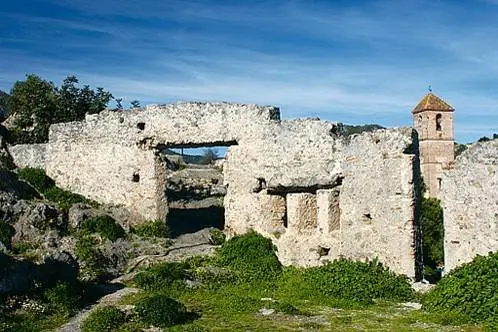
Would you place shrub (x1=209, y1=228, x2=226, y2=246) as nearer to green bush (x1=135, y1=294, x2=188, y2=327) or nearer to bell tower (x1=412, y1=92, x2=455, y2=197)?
green bush (x1=135, y1=294, x2=188, y2=327)

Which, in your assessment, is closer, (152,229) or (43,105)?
(152,229)

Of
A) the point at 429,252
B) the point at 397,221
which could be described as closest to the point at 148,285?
the point at 397,221


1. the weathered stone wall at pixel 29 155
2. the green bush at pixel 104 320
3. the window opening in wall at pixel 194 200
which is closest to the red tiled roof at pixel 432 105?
the window opening in wall at pixel 194 200

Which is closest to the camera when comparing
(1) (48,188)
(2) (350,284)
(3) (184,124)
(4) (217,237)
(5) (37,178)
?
(2) (350,284)

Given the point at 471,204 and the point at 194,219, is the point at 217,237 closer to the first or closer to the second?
the point at 194,219

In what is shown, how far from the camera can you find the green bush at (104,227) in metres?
20.1

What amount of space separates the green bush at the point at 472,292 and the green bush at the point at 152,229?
35.9ft

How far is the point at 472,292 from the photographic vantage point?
12164 mm

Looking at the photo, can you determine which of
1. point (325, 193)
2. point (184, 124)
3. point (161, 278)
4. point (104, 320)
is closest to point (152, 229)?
point (184, 124)

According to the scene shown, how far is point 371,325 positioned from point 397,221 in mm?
4337

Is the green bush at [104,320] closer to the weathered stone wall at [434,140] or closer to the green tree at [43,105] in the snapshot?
the green tree at [43,105]

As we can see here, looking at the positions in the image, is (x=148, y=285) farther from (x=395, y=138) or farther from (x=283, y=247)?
(x=395, y=138)

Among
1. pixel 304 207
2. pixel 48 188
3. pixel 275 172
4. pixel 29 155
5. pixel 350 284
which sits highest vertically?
pixel 29 155

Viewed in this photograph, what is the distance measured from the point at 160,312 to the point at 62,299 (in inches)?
101
